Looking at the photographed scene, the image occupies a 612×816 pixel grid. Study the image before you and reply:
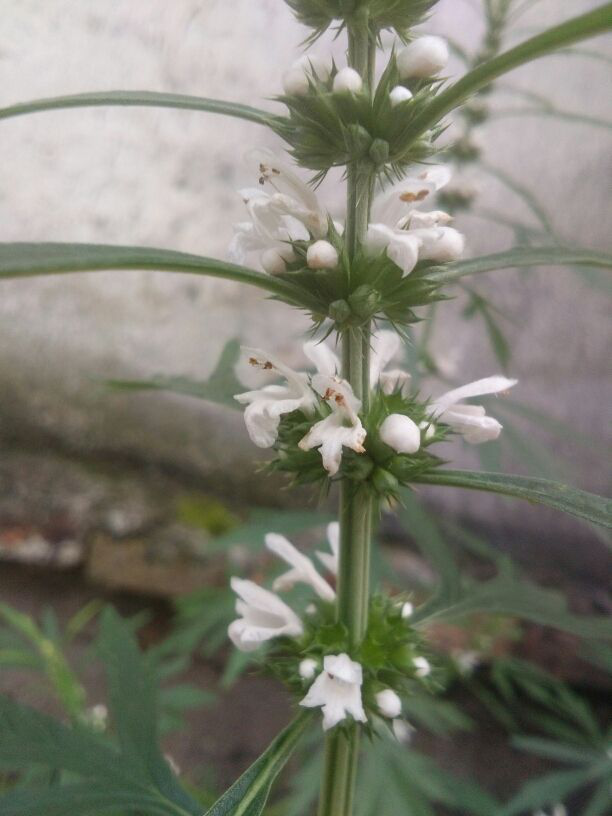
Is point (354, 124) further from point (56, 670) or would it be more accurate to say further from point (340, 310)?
point (56, 670)

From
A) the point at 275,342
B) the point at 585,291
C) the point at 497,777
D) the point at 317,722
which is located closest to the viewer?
the point at 317,722

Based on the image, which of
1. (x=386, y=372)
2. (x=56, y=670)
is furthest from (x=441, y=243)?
(x=56, y=670)

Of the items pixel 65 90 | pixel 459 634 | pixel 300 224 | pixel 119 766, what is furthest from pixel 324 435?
pixel 65 90

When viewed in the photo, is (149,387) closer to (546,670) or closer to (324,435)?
(324,435)

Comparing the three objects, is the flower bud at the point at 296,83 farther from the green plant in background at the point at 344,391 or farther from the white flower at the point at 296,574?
the white flower at the point at 296,574

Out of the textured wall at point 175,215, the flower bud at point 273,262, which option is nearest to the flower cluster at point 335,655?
the flower bud at point 273,262

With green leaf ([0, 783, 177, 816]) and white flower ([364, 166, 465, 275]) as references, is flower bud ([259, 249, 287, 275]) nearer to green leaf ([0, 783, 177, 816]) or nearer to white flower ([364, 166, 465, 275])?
white flower ([364, 166, 465, 275])

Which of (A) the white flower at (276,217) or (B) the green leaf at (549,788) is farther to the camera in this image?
(B) the green leaf at (549,788)

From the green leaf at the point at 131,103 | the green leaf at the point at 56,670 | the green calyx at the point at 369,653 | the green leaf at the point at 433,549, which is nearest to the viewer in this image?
the green leaf at the point at 131,103
